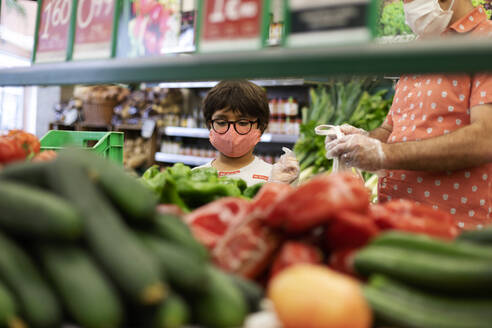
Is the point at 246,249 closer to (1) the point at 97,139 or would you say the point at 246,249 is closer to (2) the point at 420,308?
(2) the point at 420,308

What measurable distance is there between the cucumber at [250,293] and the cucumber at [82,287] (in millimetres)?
233

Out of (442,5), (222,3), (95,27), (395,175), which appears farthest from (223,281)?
(442,5)

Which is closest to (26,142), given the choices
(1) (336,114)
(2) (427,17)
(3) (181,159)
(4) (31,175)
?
(4) (31,175)

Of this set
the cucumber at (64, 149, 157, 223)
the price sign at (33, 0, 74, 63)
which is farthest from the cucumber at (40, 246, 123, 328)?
the price sign at (33, 0, 74, 63)

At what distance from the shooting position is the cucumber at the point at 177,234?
744 millimetres

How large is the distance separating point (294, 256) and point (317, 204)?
0.39ft

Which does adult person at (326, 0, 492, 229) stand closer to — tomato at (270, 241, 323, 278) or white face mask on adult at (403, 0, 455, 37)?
white face mask on adult at (403, 0, 455, 37)

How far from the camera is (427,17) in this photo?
2.12 meters

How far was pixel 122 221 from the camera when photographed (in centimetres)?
75

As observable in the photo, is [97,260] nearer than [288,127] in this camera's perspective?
Yes

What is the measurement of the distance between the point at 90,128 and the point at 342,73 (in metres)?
8.12

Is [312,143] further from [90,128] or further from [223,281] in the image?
[90,128]

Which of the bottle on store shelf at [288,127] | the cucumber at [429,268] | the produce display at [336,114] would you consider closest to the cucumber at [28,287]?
the cucumber at [429,268]

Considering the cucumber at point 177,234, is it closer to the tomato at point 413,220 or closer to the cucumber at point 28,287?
the cucumber at point 28,287
